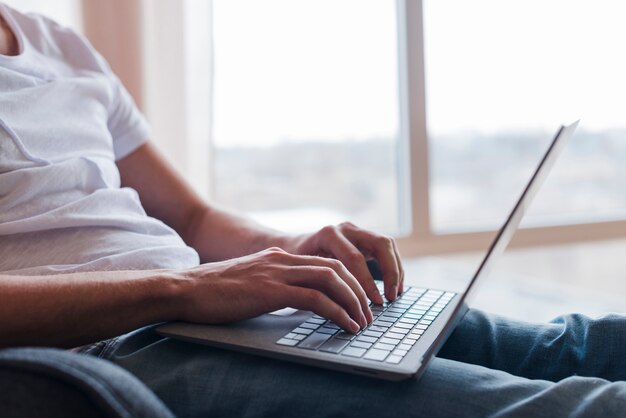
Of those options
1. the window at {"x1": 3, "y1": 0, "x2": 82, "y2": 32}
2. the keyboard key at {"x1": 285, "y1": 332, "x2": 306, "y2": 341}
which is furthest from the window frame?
the keyboard key at {"x1": 285, "y1": 332, "x2": 306, "y2": 341}

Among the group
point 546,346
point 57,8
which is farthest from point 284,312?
point 57,8

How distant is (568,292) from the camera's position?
2814mm

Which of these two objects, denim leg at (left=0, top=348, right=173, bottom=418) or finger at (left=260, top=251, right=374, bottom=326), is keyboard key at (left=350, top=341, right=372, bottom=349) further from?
denim leg at (left=0, top=348, right=173, bottom=418)

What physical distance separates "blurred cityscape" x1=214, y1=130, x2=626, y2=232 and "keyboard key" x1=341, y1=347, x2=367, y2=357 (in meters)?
1.71

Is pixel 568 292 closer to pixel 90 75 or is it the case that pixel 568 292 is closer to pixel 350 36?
pixel 350 36

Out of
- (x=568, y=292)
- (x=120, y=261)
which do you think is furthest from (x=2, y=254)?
(x=568, y=292)

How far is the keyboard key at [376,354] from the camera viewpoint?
659 mm

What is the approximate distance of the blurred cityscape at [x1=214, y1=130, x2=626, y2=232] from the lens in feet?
8.04

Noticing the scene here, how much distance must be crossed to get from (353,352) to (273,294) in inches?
4.8

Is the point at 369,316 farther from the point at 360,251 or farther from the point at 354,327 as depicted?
the point at 360,251

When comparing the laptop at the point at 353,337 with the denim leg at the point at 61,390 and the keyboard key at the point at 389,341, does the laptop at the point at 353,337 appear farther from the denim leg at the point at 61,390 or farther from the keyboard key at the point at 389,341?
the denim leg at the point at 61,390

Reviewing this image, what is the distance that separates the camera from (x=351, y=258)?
0.91 meters

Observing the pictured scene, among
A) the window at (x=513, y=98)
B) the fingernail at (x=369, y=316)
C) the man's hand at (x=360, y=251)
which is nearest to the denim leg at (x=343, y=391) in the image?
the fingernail at (x=369, y=316)

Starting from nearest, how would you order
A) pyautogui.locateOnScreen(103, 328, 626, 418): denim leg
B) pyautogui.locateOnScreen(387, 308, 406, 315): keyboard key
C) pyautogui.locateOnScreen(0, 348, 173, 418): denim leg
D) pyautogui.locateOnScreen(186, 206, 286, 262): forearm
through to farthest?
pyautogui.locateOnScreen(0, 348, 173, 418): denim leg, pyautogui.locateOnScreen(103, 328, 626, 418): denim leg, pyautogui.locateOnScreen(387, 308, 406, 315): keyboard key, pyautogui.locateOnScreen(186, 206, 286, 262): forearm
